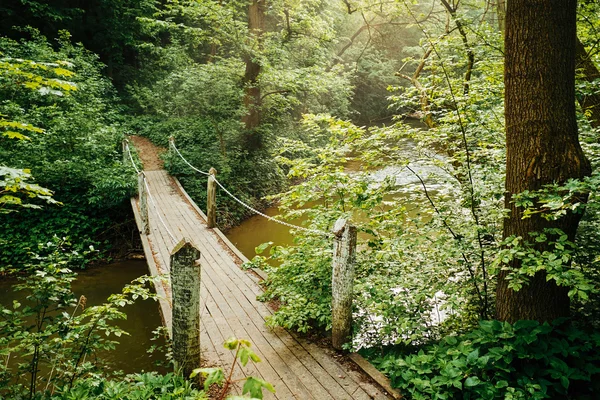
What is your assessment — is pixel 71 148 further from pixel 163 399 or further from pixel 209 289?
pixel 163 399

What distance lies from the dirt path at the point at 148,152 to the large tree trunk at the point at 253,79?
132 inches

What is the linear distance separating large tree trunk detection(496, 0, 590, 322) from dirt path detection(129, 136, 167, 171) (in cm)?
1163

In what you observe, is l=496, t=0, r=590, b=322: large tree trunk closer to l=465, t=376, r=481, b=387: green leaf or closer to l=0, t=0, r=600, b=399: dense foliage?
l=0, t=0, r=600, b=399: dense foliage

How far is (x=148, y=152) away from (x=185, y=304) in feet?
39.5

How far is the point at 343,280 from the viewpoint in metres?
3.46

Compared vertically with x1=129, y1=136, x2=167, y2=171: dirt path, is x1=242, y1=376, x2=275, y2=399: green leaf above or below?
below

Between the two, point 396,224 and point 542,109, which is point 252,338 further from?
point 542,109

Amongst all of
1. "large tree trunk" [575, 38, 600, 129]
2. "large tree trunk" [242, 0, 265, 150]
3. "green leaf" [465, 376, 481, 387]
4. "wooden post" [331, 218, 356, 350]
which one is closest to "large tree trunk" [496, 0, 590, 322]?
"green leaf" [465, 376, 481, 387]

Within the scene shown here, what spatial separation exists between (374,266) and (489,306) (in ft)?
4.07

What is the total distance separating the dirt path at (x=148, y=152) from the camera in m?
12.6

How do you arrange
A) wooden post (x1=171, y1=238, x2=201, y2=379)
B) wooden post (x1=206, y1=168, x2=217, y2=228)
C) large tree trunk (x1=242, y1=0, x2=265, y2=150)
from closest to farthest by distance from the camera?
1. wooden post (x1=171, y1=238, x2=201, y2=379)
2. wooden post (x1=206, y1=168, x2=217, y2=228)
3. large tree trunk (x1=242, y1=0, x2=265, y2=150)

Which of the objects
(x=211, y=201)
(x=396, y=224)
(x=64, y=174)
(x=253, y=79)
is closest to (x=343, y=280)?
(x=396, y=224)

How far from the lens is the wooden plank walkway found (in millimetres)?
3150

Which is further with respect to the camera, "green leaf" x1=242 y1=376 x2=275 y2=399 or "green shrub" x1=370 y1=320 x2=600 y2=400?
"green shrub" x1=370 y1=320 x2=600 y2=400
